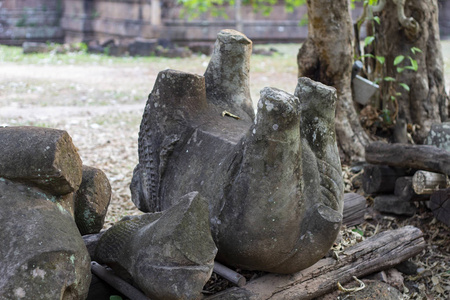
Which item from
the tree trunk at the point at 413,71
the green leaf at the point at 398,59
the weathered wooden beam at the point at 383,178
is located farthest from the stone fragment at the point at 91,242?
the tree trunk at the point at 413,71

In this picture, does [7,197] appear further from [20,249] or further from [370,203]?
→ [370,203]

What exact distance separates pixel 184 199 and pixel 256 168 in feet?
1.10

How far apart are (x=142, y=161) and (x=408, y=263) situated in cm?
173

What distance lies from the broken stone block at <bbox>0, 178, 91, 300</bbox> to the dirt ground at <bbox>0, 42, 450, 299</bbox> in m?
1.93

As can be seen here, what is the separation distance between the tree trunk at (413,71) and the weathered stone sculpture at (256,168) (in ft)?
8.80

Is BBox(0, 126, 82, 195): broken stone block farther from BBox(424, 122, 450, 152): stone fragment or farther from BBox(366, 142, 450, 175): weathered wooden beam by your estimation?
BBox(424, 122, 450, 152): stone fragment

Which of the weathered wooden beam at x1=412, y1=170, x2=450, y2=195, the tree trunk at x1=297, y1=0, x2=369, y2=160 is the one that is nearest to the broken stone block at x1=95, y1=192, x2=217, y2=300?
the weathered wooden beam at x1=412, y1=170, x2=450, y2=195

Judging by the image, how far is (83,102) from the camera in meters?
8.86

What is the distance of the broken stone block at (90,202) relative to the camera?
2598 millimetres

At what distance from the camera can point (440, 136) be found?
14.0 ft

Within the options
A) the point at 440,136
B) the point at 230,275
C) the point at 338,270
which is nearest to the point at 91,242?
the point at 230,275

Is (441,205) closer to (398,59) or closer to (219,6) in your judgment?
(398,59)

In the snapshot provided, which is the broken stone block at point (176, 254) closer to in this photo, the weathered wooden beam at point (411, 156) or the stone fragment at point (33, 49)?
the weathered wooden beam at point (411, 156)

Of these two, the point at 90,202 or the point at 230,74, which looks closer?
the point at 90,202
